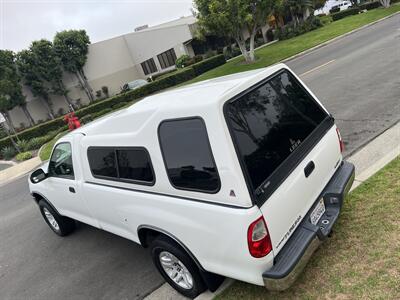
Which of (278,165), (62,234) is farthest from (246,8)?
(278,165)

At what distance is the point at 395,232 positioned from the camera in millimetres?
3676

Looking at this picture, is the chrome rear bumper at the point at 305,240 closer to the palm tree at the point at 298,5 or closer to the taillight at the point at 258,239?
the taillight at the point at 258,239

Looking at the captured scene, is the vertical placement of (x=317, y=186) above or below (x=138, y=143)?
below

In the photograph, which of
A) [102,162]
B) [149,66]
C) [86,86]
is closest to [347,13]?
[149,66]

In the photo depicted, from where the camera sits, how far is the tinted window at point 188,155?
9.86ft

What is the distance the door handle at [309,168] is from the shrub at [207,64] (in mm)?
26480

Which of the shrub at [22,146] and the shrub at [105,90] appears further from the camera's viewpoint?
the shrub at [105,90]

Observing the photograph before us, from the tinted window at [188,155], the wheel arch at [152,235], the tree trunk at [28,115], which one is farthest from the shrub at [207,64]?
the tinted window at [188,155]

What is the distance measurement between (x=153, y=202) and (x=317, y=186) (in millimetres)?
1701

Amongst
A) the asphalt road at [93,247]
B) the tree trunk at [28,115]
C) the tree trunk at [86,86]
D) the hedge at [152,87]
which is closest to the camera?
the asphalt road at [93,247]

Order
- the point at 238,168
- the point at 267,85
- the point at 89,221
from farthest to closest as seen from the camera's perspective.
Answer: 1. the point at 89,221
2. the point at 267,85
3. the point at 238,168

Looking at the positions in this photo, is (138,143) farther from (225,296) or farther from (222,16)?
(222,16)

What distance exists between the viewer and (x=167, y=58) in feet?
133

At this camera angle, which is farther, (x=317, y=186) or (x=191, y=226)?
(x=317, y=186)
